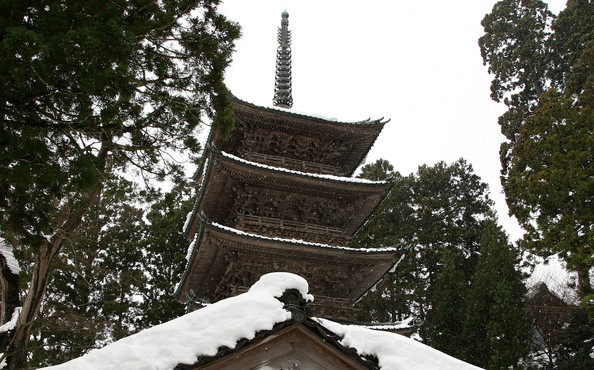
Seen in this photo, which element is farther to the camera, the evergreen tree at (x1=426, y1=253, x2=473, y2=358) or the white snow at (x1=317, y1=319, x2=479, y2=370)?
the evergreen tree at (x1=426, y1=253, x2=473, y2=358)

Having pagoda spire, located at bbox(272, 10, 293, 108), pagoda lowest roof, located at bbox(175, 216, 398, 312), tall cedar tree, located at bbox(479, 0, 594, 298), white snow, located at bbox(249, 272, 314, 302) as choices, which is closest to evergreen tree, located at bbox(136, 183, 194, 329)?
pagoda spire, located at bbox(272, 10, 293, 108)

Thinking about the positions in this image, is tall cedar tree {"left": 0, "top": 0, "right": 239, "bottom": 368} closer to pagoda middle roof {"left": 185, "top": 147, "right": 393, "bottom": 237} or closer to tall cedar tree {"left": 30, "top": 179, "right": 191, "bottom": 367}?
pagoda middle roof {"left": 185, "top": 147, "right": 393, "bottom": 237}

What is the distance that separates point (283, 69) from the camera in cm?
2061

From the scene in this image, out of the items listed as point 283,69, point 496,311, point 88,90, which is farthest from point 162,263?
point 88,90

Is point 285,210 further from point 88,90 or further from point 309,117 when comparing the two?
point 88,90

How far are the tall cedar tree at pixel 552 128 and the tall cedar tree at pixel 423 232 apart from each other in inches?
215

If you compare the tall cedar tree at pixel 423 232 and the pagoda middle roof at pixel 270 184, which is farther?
the tall cedar tree at pixel 423 232

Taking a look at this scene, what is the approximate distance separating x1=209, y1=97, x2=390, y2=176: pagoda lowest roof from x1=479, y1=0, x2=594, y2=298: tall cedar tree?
18.1 ft

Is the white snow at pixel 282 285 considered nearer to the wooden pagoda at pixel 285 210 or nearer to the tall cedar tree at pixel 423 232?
the wooden pagoda at pixel 285 210

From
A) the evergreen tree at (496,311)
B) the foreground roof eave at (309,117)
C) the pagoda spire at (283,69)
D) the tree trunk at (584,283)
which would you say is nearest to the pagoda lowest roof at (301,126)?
the foreground roof eave at (309,117)

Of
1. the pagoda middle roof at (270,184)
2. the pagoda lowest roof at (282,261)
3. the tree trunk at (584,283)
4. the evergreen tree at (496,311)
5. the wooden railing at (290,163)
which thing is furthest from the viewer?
the evergreen tree at (496,311)

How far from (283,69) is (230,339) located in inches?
706

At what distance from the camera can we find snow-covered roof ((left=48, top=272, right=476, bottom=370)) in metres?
3.52

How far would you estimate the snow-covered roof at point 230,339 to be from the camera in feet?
11.6
